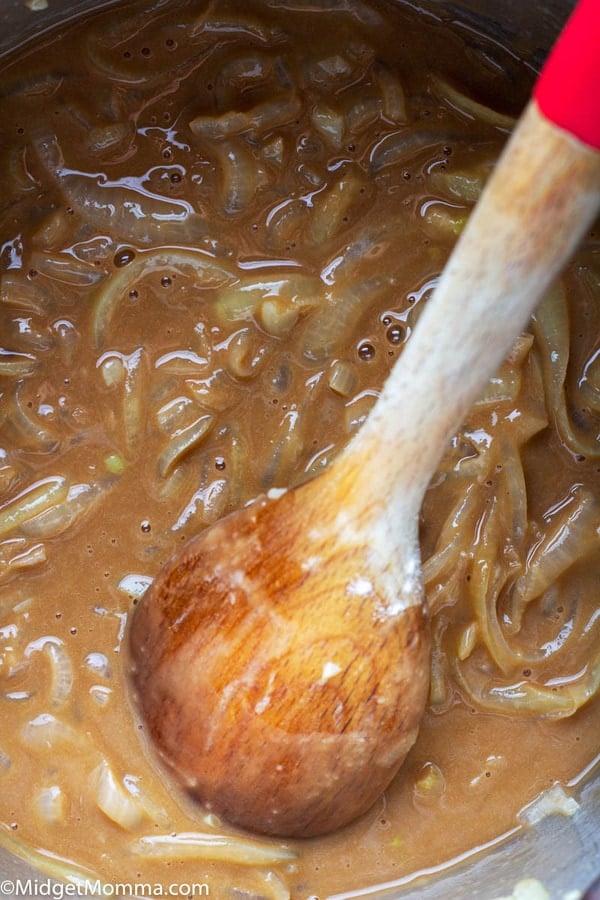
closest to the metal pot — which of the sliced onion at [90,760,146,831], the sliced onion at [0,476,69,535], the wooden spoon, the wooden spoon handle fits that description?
the sliced onion at [90,760,146,831]

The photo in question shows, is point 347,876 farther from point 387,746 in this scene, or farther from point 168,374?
point 168,374

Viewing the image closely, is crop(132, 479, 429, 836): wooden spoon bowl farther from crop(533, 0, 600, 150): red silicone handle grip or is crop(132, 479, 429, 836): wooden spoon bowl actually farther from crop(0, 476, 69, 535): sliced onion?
crop(533, 0, 600, 150): red silicone handle grip

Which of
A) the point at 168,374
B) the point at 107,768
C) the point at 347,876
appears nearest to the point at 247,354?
the point at 168,374

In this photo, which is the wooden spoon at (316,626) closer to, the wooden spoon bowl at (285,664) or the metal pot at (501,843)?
the wooden spoon bowl at (285,664)

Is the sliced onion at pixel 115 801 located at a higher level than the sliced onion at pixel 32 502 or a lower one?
lower

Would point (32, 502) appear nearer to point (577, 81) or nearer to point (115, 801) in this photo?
point (115, 801)

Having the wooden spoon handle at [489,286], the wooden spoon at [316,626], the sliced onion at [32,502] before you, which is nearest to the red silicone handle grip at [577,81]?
the wooden spoon handle at [489,286]
